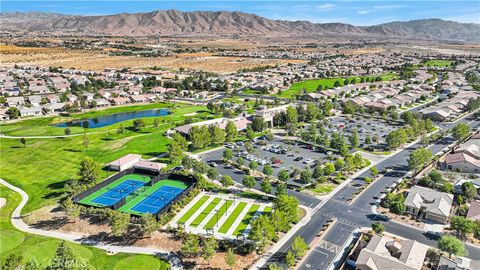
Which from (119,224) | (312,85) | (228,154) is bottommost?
(119,224)

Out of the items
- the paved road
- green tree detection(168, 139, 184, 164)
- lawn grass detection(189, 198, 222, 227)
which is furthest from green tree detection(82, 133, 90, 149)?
the paved road

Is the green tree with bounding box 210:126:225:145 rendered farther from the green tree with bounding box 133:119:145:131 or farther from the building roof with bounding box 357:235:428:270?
the building roof with bounding box 357:235:428:270

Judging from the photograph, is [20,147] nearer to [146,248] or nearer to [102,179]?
[102,179]

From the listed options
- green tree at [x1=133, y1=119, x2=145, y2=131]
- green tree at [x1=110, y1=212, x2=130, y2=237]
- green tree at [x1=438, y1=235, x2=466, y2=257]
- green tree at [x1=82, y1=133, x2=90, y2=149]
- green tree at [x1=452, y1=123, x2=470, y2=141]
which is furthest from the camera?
green tree at [x1=133, y1=119, x2=145, y2=131]

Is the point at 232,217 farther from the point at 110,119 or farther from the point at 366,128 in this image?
the point at 110,119

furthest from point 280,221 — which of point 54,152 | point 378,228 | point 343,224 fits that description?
point 54,152

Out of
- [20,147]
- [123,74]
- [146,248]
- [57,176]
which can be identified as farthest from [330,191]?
[123,74]

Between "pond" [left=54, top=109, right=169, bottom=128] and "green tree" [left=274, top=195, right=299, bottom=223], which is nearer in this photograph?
"green tree" [left=274, top=195, right=299, bottom=223]
